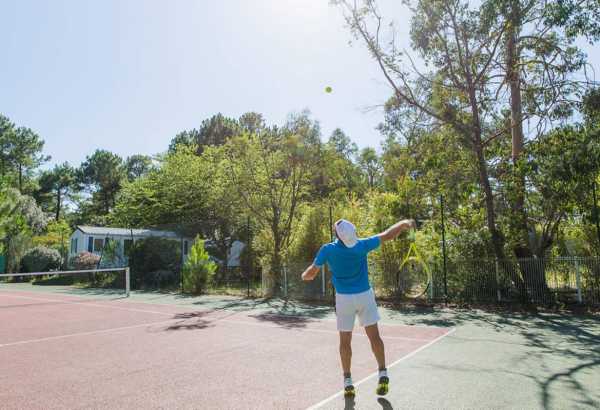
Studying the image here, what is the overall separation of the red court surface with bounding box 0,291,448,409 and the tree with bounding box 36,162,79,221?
54.7 meters

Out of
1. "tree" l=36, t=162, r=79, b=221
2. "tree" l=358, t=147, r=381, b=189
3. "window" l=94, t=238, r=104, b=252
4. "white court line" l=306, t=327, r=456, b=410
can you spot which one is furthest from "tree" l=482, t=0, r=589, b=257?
"tree" l=36, t=162, r=79, b=221

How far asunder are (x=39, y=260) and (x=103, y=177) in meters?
28.4

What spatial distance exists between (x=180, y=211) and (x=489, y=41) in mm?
22447

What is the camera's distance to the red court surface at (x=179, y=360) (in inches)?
190

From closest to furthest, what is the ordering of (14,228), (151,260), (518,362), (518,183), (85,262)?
(518,362), (518,183), (151,260), (85,262), (14,228)

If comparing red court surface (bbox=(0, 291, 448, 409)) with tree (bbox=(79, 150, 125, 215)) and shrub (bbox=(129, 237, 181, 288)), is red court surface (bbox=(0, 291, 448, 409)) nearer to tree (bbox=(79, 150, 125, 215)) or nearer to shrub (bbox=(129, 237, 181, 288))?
shrub (bbox=(129, 237, 181, 288))

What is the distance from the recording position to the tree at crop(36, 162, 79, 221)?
5959 cm

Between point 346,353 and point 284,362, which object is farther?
point 284,362

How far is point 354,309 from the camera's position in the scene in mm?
4656

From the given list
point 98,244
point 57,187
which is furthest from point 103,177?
point 98,244

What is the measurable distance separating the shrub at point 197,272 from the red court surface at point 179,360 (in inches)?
308

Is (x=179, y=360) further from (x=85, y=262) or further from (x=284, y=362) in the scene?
(x=85, y=262)

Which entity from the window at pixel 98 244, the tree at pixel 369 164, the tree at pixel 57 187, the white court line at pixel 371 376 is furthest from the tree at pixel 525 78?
the tree at pixel 57 187

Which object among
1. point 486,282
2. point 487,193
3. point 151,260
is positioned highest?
point 487,193
